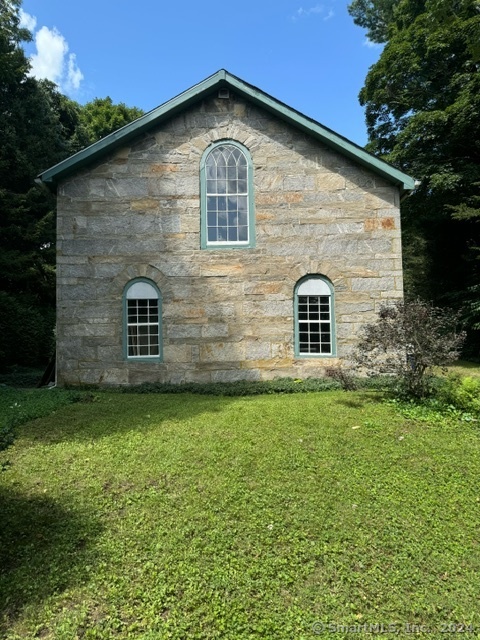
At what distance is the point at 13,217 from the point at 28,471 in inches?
708

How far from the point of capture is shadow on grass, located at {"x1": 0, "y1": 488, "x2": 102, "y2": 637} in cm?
341

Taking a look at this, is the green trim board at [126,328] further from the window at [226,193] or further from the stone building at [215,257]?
the window at [226,193]

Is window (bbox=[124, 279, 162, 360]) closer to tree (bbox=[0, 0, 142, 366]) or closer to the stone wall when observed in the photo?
the stone wall

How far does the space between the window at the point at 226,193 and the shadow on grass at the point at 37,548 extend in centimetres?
793

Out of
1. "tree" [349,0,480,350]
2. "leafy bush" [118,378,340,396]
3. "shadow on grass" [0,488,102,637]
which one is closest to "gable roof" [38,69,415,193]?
"leafy bush" [118,378,340,396]

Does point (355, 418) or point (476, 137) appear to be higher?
point (476, 137)

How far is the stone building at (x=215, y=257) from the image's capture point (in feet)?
35.4

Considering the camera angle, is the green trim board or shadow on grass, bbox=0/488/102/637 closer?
shadow on grass, bbox=0/488/102/637

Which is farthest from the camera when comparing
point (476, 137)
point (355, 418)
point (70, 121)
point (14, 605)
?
point (70, 121)

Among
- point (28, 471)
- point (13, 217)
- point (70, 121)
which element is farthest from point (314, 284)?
point (70, 121)

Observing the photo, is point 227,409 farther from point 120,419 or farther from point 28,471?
point 28,471

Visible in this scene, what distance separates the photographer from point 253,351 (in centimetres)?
1082

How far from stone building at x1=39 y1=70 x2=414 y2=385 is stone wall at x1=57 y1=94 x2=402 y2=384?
3 centimetres

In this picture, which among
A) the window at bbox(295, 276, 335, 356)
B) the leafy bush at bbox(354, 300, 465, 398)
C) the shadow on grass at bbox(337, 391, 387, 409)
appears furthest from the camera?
the window at bbox(295, 276, 335, 356)
